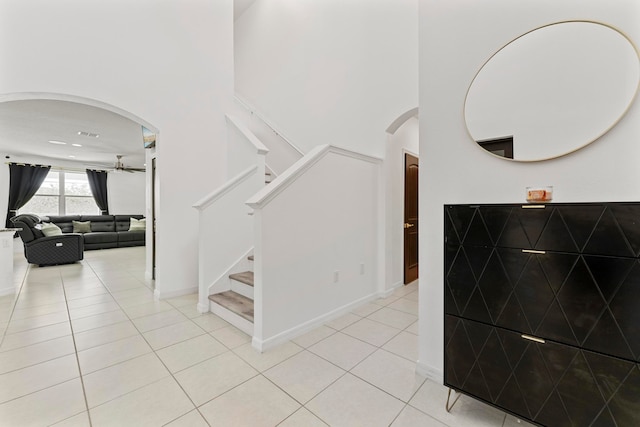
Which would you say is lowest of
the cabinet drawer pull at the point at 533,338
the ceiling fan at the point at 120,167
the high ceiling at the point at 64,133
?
the cabinet drawer pull at the point at 533,338

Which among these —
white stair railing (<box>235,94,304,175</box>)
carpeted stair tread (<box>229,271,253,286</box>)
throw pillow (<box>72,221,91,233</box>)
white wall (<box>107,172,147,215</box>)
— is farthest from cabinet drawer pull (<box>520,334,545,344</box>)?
white wall (<box>107,172,147,215</box>)

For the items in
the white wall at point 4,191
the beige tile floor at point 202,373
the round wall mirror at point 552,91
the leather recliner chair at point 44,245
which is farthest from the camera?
the white wall at point 4,191

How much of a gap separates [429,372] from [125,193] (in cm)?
1128

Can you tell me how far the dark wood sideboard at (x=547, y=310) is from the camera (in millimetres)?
1143

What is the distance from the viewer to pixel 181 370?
2086 millimetres

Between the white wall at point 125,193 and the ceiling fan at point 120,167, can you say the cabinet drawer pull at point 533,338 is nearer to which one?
the ceiling fan at point 120,167

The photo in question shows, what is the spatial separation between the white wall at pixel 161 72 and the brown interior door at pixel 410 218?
9.82 ft

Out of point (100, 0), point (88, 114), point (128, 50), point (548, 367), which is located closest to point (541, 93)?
point (548, 367)

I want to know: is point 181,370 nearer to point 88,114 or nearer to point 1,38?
point 1,38

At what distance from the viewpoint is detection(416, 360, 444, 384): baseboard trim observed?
1.95 meters

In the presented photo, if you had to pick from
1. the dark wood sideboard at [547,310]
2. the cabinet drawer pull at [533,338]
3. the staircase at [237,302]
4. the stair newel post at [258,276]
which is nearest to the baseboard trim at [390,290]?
the staircase at [237,302]

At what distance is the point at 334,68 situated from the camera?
173 inches

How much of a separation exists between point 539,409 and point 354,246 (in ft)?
7.13

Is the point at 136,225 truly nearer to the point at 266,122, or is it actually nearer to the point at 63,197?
the point at 63,197
